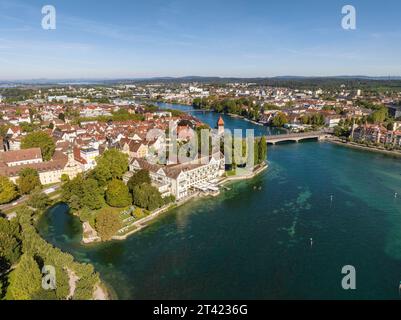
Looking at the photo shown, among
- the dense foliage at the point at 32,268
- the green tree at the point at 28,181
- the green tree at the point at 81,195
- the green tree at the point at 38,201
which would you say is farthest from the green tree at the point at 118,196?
the green tree at the point at 28,181

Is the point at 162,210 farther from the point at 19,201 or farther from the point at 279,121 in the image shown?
the point at 279,121

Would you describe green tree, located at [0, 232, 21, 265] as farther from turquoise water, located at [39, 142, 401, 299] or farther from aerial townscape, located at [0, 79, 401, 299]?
turquoise water, located at [39, 142, 401, 299]

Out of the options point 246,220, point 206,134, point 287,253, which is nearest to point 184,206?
point 246,220

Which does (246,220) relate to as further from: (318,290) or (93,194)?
(93,194)

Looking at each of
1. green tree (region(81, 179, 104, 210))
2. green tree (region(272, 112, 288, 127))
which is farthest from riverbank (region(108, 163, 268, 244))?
green tree (region(272, 112, 288, 127))

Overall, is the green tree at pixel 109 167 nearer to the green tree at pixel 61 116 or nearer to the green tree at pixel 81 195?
the green tree at pixel 81 195
